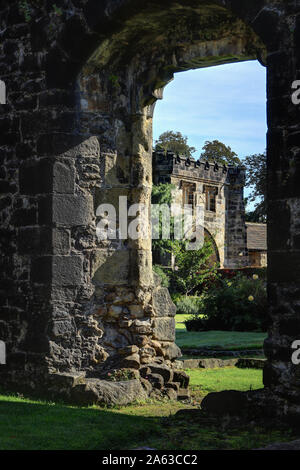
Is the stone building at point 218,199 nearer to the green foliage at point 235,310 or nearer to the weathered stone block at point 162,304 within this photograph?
the green foliage at point 235,310

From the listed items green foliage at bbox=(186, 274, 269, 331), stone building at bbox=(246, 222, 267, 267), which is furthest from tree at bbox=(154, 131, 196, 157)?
green foliage at bbox=(186, 274, 269, 331)

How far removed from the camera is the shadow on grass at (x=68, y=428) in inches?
194

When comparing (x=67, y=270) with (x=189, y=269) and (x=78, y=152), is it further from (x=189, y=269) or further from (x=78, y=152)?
(x=189, y=269)

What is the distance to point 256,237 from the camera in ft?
120

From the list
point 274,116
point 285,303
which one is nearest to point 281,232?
point 285,303

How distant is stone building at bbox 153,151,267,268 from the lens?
29.1m

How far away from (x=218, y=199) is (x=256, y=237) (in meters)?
4.89

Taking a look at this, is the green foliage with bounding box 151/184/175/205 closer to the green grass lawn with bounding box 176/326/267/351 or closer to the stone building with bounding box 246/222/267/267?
the stone building with bounding box 246/222/267/267

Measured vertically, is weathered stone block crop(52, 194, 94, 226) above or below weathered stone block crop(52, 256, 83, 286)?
above

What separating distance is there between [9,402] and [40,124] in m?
2.85

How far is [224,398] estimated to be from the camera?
239 inches

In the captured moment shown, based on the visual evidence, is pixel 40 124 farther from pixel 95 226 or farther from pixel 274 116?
pixel 274 116

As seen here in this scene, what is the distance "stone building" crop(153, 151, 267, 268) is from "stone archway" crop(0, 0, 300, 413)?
21.1 m

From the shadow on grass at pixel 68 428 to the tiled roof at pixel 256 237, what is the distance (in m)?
29.4
